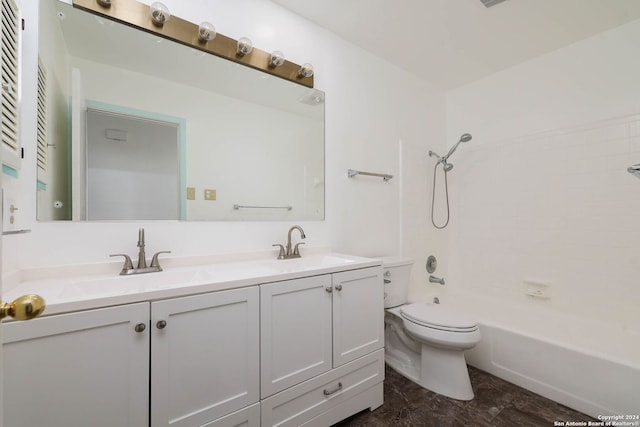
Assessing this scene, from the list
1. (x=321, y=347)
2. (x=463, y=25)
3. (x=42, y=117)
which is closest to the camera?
(x=42, y=117)

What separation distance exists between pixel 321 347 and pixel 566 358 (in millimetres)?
1482

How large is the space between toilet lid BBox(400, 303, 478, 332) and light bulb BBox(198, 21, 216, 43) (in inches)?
79.2

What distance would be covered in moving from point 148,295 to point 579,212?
2778 millimetres

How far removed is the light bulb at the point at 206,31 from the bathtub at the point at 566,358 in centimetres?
251

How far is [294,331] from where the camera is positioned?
4.00ft

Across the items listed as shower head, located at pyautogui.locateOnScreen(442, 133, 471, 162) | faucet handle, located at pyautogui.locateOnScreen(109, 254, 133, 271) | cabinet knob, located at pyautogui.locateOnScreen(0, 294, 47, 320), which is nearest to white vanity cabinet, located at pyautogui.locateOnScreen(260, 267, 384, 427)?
faucet handle, located at pyautogui.locateOnScreen(109, 254, 133, 271)

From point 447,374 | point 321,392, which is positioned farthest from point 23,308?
point 447,374

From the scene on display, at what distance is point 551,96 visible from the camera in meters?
2.19

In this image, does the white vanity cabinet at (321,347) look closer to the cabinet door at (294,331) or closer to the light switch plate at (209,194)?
the cabinet door at (294,331)

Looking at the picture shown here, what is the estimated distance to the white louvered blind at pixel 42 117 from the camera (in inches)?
42.9

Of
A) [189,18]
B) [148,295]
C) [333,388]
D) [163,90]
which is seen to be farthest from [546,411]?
[189,18]

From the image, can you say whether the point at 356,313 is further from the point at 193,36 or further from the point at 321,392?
the point at 193,36

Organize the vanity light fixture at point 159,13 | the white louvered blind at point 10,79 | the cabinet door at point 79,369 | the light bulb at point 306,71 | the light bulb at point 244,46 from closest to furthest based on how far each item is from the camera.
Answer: the cabinet door at point 79,369 < the white louvered blind at point 10,79 < the vanity light fixture at point 159,13 < the light bulb at point 244,46 < the light bulb at point 306,71

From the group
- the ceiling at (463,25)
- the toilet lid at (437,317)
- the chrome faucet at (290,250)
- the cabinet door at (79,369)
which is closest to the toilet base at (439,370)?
the toilet lid at (437,317)
